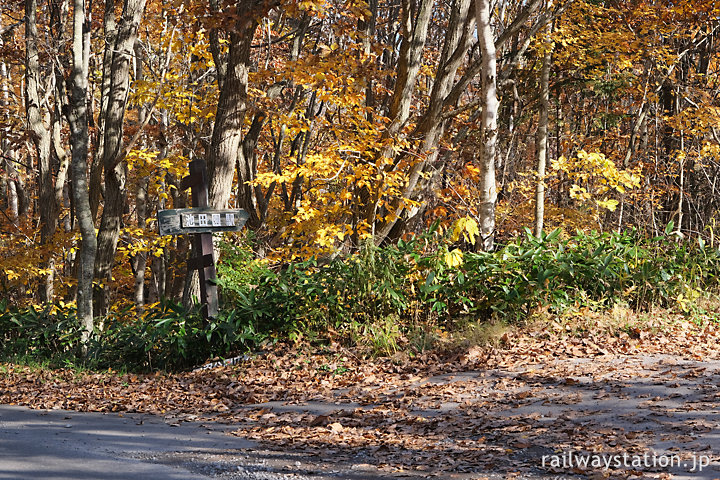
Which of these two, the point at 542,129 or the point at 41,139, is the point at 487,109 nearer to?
the point at 542,129

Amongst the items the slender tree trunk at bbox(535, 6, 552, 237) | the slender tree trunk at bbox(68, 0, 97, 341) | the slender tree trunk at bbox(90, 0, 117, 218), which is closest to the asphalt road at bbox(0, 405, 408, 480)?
the slender tree trunk at bbox(68, 0, 97, 341)

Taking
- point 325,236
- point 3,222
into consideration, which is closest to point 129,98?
point 325,236

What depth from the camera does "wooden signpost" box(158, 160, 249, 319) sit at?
28.9ft

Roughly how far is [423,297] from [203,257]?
3.00m

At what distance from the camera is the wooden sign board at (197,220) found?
872 centimetres

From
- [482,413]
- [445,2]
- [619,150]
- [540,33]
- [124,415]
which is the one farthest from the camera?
[619,150]

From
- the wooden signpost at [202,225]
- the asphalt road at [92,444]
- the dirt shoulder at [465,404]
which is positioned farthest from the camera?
the wooden signpost at [202,225]

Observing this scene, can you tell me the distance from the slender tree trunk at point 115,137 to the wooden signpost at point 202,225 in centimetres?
391

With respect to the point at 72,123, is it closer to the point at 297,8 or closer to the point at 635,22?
the point at 297,8

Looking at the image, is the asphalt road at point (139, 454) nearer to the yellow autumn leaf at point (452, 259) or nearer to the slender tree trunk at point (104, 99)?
the yellow autumn leaf at point (452, 259)

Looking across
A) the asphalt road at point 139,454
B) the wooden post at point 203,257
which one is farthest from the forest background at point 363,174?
the asphalt road at point 139,454

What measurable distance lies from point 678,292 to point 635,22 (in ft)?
31.7

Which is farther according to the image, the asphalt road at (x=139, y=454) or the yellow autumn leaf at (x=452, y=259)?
the yellow autumn leaf at (x=452, y=259)

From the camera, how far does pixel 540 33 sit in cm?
1430
